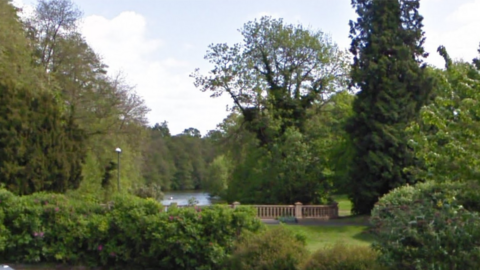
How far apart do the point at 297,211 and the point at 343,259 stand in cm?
2355

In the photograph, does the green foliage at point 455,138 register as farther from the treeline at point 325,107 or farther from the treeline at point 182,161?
the treeline at point 182,161

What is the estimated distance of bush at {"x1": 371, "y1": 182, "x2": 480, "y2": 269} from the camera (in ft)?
29.6

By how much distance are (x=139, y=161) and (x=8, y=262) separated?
40.7m

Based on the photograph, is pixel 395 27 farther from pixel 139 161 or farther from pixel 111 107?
pixel 139 161

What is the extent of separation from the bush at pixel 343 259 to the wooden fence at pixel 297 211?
22.3 metres

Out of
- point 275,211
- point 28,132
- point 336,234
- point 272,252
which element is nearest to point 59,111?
point 28,132

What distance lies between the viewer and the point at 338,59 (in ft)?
143

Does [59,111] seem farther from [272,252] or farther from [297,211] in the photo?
[272,252]

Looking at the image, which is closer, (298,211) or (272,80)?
(298,211)

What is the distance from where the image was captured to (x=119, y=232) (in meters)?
15.1

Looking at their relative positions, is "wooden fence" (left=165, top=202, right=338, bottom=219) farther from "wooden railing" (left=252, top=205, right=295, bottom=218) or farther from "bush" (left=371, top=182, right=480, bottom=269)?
"bush" (left=371, top=182, right=480, bottom=269)

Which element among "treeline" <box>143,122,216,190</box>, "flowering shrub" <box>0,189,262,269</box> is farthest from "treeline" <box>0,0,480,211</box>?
"treeline" <box>143,122,216,190</box>

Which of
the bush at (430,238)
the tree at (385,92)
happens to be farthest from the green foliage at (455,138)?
the tree at (385,92)

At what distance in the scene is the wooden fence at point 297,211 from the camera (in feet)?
110
